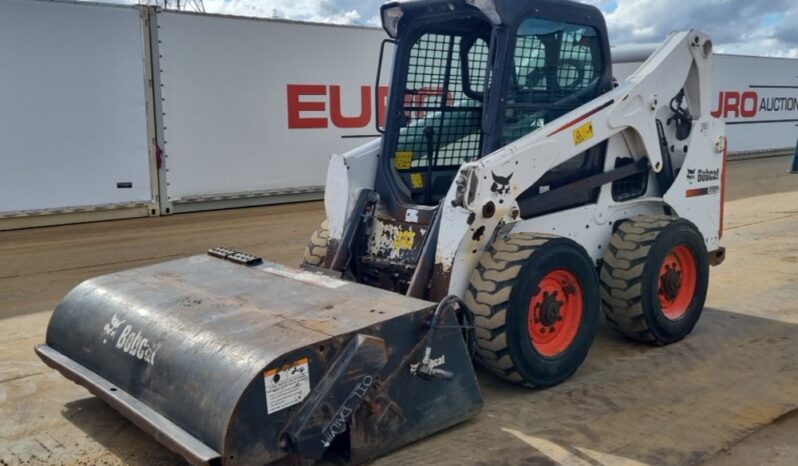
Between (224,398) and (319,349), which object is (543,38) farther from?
(224,398)

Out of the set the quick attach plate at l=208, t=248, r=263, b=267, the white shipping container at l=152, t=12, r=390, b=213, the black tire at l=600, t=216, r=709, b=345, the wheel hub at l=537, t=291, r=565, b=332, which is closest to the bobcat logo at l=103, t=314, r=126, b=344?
the quick attach plate at l=208, t=248, r=263, b=267

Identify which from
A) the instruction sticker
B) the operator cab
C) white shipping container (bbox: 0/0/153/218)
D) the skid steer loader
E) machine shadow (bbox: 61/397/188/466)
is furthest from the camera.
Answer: white shipping container (bbox: 0/0/153/218)

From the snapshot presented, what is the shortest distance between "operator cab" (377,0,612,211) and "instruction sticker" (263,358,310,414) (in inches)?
76.6

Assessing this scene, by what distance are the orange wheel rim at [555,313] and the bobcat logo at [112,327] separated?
210cm

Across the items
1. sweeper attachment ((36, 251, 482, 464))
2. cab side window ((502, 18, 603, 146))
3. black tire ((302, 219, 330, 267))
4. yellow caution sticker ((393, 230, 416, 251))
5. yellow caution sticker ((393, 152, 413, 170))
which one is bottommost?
sweeper attachment ((36, 251, 482, 464))

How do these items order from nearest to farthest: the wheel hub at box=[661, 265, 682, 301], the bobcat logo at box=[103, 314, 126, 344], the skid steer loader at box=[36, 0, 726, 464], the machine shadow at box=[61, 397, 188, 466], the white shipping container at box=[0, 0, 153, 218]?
the skid steer loader at box=[36, 0, 726, 464] < the machine shadow at box=[61, 397, 188, 466] < the bobcat logo at box=[103, 314, 126, 344] < the wheel hub at box=[661, 265, 682, 301] < the white shipping container at box=[0, 0, 153, 218]

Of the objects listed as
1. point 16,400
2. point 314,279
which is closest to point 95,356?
point 16,400

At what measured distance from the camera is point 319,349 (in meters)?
3.18

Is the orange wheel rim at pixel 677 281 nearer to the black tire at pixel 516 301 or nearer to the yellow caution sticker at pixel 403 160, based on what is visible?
the black tire at pixel 516 301

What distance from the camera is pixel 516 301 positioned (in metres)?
4.04

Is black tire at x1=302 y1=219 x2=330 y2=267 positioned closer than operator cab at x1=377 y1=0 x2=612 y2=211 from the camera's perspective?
No

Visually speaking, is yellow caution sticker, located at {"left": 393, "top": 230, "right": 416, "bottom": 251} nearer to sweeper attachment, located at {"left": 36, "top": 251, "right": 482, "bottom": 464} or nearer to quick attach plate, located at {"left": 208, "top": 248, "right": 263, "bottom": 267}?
sweeper attachment, located at {"left": 36, "top": 251, "right": 482, "bottom": 464}

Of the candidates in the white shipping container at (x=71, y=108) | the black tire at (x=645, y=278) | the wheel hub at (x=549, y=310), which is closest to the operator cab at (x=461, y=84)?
the black tire at (x=645, y=278)

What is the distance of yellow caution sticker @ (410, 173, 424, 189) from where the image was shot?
5.16m
